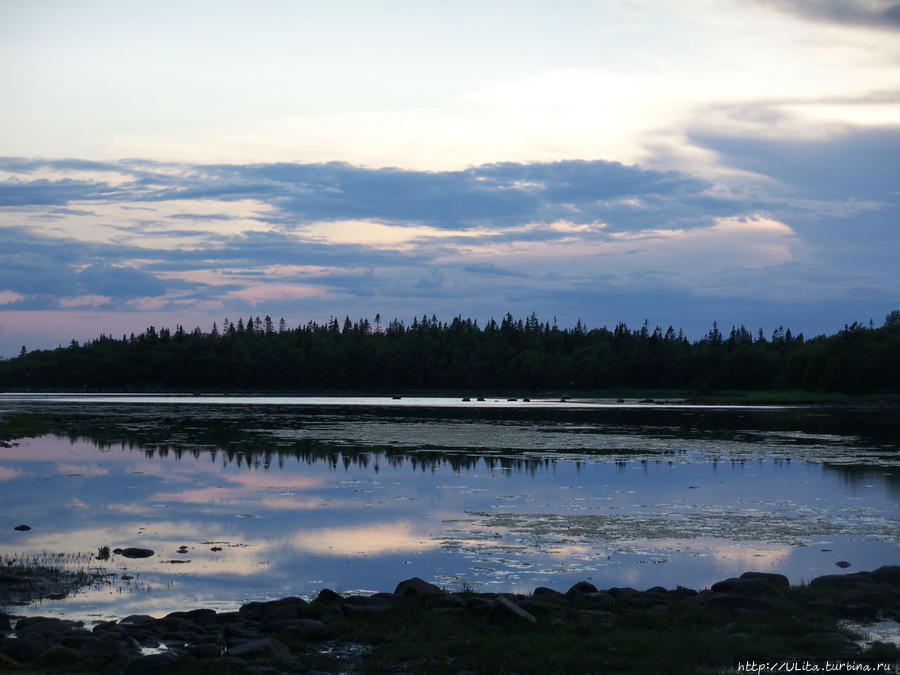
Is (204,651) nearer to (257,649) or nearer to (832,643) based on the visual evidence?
(257,649)

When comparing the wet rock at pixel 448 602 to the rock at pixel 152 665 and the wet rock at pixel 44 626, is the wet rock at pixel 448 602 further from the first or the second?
the wet rock at pixel 44 626

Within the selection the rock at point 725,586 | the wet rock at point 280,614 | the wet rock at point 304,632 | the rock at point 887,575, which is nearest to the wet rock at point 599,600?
the rock at point 725,586

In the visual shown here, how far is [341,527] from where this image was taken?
28.5 m

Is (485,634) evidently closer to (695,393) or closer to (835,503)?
(835,503)

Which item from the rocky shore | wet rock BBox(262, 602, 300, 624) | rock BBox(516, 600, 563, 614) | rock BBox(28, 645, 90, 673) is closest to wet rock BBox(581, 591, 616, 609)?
the rocky shore

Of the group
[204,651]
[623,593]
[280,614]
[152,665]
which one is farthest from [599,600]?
[152,665]

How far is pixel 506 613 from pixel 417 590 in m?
2.75

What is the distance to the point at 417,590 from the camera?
59.2 feet

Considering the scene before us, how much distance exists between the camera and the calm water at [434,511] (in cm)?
2172

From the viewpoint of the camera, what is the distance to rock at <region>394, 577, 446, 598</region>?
1800 cm

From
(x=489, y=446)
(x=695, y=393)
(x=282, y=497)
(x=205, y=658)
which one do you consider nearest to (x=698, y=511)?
(x=282, y=497)

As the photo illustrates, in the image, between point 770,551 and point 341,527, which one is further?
point 341,527

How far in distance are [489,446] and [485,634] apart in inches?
1733

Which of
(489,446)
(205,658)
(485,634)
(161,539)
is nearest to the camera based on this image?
(205,658)
